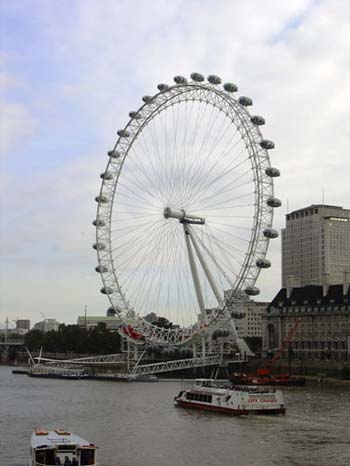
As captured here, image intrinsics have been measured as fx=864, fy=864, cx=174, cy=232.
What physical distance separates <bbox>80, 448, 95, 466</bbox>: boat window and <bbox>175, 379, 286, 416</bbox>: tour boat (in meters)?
22.1

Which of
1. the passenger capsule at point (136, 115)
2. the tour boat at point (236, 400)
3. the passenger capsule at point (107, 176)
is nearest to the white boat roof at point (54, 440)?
the tour boat at point (236, 400)

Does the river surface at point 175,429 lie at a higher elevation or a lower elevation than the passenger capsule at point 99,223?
Answer: lower

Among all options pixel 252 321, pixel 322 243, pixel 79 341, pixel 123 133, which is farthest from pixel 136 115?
pixel 322 243

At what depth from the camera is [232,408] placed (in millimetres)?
50406

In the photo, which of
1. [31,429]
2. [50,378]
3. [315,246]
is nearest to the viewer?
[31,429]

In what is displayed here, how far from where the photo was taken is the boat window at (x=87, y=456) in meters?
28.4

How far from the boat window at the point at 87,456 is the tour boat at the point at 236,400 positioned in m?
22.1

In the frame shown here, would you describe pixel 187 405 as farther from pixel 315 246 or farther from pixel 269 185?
pixel 315 246

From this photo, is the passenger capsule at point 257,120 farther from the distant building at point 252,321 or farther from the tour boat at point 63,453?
the distant building at point 252,321

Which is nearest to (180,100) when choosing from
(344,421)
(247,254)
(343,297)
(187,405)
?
(247,254)

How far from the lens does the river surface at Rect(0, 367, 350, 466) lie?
34156mm

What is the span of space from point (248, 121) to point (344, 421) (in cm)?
2730

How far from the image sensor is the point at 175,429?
43062 mm

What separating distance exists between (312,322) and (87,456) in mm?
77704
